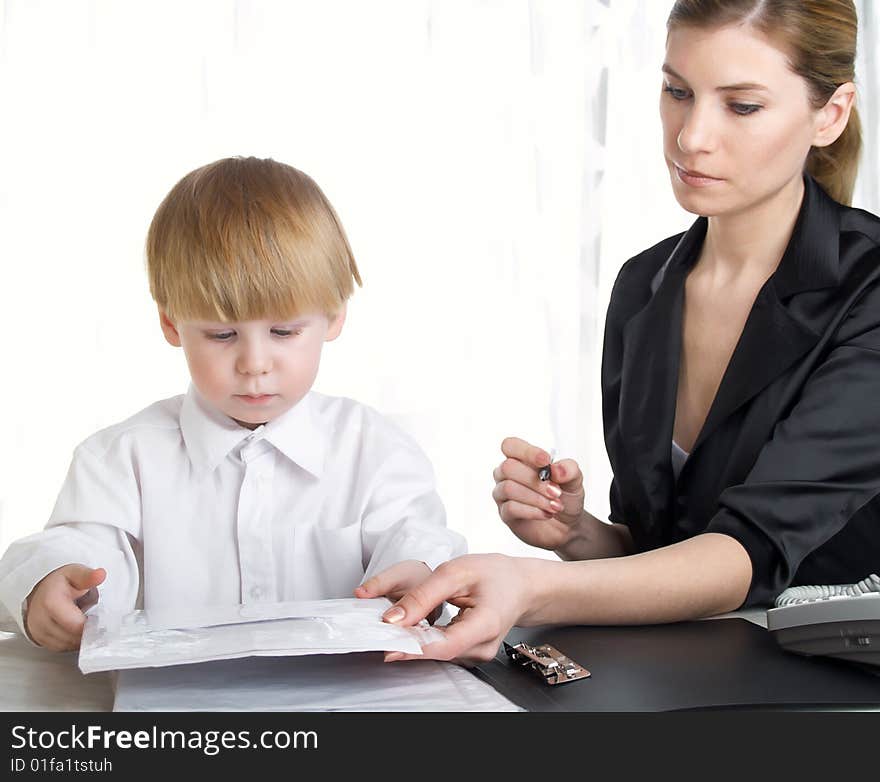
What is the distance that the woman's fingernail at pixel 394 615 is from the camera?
0.85 metres

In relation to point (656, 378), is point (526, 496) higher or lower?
lower

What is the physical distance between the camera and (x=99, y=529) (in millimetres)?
1186

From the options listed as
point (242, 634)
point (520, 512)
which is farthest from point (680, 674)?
point (520, 512)

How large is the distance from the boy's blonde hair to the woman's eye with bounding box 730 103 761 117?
50 cm

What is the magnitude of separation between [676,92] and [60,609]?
948mm

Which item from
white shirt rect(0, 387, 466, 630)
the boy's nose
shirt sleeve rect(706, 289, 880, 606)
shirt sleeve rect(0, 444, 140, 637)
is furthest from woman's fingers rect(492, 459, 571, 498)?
shirt sleeve rect(0, 444, 140, 637)

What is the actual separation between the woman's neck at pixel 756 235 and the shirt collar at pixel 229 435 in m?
0.63

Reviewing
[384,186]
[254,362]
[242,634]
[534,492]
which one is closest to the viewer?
[242,634]

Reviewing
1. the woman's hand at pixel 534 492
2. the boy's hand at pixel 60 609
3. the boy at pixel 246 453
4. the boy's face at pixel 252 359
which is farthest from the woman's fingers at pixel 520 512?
the boy's hand at pixel 60 609

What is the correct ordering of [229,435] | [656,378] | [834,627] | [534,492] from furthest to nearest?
[656,378], [534,492], [229,435], [834,627]

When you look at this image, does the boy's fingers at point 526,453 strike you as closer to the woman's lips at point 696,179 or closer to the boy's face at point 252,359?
the boy's face at point 252,359

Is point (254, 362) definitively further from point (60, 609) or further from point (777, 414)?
point (777, 414)

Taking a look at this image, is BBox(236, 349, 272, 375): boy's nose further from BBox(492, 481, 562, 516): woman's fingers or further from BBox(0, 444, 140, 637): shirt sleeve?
BBox(492, 481, 562, 516): woman's fingers

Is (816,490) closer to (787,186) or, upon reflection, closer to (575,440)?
(787,186)
